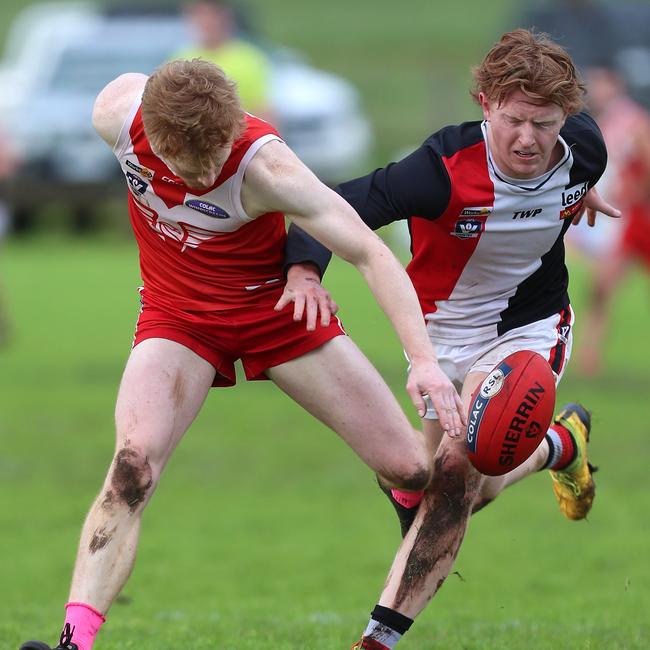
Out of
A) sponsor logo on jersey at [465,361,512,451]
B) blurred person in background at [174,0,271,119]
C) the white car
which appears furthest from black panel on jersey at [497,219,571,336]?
the white car

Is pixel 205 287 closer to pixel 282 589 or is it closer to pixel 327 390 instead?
pixel 327 390

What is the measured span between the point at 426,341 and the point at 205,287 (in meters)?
0.98

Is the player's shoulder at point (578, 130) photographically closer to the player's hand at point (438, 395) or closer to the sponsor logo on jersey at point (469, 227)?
the sponsor logo on jersey at point (469, 227)

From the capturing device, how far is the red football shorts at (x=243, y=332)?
582cm

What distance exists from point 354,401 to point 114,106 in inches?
57.1

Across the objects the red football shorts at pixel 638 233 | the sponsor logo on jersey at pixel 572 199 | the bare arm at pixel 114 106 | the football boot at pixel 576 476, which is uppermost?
the red football shorts at pixel 638 233

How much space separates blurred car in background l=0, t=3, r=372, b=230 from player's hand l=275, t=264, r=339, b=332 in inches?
669

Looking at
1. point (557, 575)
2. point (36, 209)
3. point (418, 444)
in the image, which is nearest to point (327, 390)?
point (418, 444)

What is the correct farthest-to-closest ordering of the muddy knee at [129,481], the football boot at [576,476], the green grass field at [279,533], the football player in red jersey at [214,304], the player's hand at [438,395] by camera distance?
the green grass field at [279,533], the football boot at [576,476], the muddy knee at [129,481], the football player in red jersey at [214,304], the player's hand at [438,395]

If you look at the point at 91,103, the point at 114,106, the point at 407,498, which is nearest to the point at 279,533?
the point at 407,498

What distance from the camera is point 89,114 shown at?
2345 cm

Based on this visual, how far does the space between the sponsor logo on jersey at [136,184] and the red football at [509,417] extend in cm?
149

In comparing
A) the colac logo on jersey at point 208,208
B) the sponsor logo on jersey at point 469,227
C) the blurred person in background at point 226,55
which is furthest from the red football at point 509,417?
the blurred person in background at point 226,55

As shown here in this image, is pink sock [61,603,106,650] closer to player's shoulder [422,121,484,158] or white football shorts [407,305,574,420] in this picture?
white football shorts [407,305,574,420]
